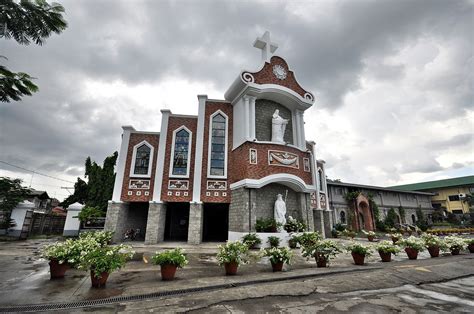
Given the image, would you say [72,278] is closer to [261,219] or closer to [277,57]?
[261,219]

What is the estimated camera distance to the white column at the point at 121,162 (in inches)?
537

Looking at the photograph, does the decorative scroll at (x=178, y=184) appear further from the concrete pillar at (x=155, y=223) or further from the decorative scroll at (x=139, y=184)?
the decorative scroll at (x=139, y=184)

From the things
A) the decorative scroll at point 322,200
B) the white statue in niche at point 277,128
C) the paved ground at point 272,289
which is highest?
the white statue in niche at point 277,128

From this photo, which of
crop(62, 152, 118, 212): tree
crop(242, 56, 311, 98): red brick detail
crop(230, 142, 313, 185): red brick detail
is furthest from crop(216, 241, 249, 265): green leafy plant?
crop(62, 152, 118, 212): tree

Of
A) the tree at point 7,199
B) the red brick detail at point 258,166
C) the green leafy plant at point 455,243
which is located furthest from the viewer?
the tree at point 7,199

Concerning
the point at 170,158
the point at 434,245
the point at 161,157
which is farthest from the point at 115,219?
the point at 434,245

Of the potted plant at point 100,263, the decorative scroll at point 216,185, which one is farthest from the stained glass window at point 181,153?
the potted plant at point 100,263

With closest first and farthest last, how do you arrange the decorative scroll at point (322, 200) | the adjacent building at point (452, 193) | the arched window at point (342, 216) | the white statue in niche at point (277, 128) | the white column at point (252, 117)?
the white column at point (252, 117), the white statue in niche at point (277, 128), the decorative scroll at point (322, 200), the arched window at point (342, 216), the adjacent building at point (452, 193)

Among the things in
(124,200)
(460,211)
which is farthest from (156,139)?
(460,211)

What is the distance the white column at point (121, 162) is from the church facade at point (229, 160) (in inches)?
2.2

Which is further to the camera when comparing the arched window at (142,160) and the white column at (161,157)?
the arched window at (142,160)

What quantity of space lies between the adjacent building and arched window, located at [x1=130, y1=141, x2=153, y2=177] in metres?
42.5

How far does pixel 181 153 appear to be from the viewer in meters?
14.5

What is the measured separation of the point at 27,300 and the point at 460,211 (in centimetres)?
5111
